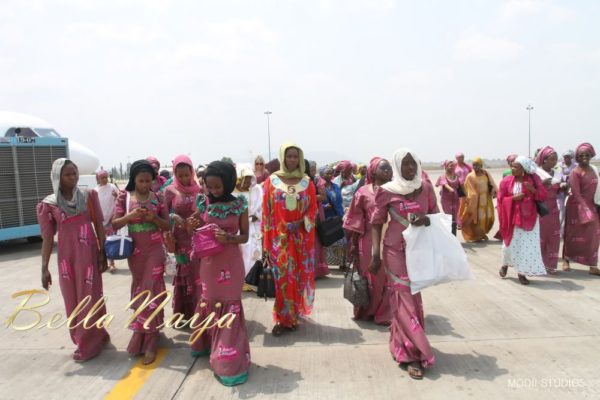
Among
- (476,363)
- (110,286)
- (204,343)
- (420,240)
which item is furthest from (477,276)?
(110,286)

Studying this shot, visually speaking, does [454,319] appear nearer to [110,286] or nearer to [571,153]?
[110,286]

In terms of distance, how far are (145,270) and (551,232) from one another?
6.00m

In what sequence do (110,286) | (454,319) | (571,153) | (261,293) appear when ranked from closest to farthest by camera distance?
(261,293) → (454,319) → (110,286) → (571,153)

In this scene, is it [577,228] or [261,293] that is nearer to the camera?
[261,293]

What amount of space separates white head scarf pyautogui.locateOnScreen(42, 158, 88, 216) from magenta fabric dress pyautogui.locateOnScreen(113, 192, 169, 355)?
1.02 ft

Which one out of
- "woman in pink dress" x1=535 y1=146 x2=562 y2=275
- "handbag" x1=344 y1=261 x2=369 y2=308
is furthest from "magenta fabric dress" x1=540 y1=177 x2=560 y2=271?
"handbag" x1=344 y1=261 x2=369 y2=308

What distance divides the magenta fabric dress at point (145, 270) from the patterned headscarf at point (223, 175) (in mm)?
Answer: 778

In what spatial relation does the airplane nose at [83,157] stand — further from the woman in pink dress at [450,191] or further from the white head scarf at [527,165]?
the white head scarf at [527,165]

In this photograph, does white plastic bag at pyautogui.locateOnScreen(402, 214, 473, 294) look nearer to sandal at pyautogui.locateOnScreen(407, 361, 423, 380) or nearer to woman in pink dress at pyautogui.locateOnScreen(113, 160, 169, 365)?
sandal at pyautogui.locateOnScreen(407, 361, 423, 380)

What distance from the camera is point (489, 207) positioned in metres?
10.0

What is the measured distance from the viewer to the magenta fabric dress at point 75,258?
3986mm

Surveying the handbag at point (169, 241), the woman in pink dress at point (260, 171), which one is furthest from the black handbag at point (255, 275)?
the woman in pink dress at point (260, 171)

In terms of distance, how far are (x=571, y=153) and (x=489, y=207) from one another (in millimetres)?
1943

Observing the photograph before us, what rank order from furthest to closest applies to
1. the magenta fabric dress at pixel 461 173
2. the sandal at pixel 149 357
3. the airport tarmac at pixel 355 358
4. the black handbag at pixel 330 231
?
the magenta fabric dress at pixel 461 173 → the black handbag at pixel 330 231 → the sandal at pixel 149 357 → the airport tarmac at pixel 355 358
